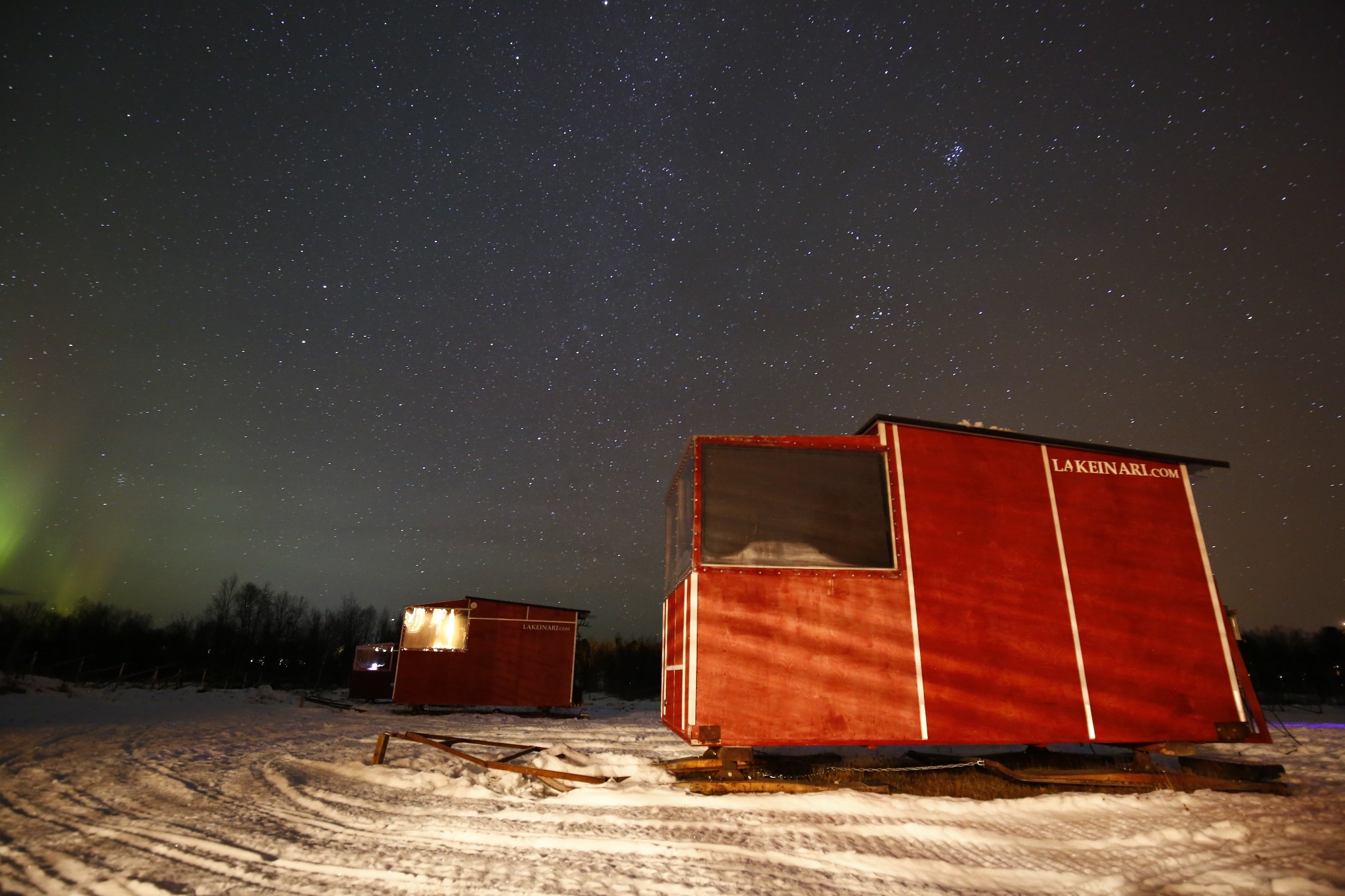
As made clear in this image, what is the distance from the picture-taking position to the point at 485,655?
73.2 feet

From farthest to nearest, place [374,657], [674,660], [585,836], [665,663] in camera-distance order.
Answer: [374,657] → [665,663] → [674,660] → [585,836]

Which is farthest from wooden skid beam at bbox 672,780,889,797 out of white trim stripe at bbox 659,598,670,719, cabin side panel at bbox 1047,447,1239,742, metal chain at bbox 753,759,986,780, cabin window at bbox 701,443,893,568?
cabin side panel at bbox 1047,447,1239,742

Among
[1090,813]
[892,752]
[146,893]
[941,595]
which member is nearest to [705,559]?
[941,595]

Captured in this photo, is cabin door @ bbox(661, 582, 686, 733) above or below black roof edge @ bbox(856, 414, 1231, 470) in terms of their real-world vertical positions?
below

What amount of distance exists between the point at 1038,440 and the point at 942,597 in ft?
8.68

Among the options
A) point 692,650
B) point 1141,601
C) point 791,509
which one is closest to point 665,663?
point 692,650

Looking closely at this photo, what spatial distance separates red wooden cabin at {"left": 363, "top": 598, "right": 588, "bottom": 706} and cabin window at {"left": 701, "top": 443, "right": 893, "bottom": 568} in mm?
17200

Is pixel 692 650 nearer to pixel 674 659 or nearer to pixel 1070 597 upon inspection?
pixel 674 659

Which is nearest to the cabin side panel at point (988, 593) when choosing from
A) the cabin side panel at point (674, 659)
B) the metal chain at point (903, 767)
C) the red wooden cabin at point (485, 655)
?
the metal chain at point (903, 767)

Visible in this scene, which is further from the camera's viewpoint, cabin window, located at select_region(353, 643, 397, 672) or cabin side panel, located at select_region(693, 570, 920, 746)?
cabin window, located at select_region(353, 643, 397, 672)

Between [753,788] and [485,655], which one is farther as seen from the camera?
[485,655]

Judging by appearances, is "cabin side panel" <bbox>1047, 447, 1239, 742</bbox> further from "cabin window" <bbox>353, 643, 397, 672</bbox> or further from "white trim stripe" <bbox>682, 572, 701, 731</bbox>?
"cabin window" <bbox>353, 643, 397, 672</bbox>

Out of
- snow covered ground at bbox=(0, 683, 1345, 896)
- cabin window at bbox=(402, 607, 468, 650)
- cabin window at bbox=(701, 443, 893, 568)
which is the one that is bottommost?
snow covered ground at bbox=(0, 683, 1345, 896)

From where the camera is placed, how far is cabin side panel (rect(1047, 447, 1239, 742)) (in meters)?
7.48
